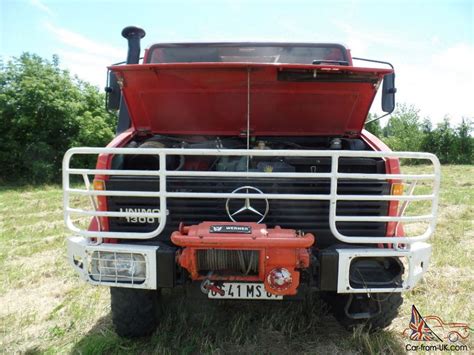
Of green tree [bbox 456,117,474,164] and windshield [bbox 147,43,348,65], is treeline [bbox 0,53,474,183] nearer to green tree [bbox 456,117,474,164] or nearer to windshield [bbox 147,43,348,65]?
windshield [bbox 147,43,348,65]

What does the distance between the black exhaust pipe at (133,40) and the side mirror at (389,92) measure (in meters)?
2.54

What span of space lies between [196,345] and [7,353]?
1321 mm

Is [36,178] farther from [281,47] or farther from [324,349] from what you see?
[324,349]

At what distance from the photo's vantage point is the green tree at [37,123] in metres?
13.9

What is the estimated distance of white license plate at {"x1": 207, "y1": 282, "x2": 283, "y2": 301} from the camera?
2.23m

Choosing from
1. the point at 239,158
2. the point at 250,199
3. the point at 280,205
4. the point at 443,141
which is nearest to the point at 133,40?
the point at 239,158

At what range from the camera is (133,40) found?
12.6 feet

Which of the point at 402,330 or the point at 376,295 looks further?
the point at 402,330

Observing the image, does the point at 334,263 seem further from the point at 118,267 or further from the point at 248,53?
the point at 248,53

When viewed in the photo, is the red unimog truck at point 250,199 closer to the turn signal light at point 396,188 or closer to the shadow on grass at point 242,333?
the turn signal light at point 396,188

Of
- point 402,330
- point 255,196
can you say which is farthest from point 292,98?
point 402,330

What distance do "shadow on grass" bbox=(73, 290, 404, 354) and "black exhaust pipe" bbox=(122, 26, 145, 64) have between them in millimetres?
2551

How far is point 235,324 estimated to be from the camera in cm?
273

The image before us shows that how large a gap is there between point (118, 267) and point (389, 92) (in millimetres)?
2669
